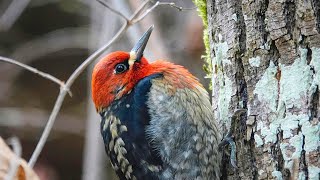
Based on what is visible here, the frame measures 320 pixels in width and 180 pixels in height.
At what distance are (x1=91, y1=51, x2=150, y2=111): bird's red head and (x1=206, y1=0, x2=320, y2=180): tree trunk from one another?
66 cm

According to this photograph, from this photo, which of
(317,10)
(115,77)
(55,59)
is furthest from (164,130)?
(55,59)

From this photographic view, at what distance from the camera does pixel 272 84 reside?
9.21 feet

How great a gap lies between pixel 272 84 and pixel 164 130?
2.18ft

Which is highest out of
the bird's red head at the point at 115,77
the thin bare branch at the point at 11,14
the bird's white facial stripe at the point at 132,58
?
the thin bare branch at the point at 11,14

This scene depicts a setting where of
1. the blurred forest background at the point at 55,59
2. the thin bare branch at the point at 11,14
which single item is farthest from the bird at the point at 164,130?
the thin bare branch at the point at 11,14

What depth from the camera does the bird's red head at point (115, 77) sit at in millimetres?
3582

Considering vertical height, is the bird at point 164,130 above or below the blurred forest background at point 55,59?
below

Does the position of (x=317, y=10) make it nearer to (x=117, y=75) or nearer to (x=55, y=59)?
(x=117, y=75)

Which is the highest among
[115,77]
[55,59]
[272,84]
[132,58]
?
[55,59]

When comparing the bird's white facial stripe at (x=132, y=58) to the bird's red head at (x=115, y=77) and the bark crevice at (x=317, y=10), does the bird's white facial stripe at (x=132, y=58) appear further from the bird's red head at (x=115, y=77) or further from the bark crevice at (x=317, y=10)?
the bark crevice at (x=317, y=10)

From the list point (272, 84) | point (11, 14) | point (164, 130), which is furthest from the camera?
point (11, 14)

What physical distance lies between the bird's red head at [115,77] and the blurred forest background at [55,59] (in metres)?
2.18

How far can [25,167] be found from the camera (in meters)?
3.32

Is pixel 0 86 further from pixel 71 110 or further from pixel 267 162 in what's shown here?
pixel 267 162
